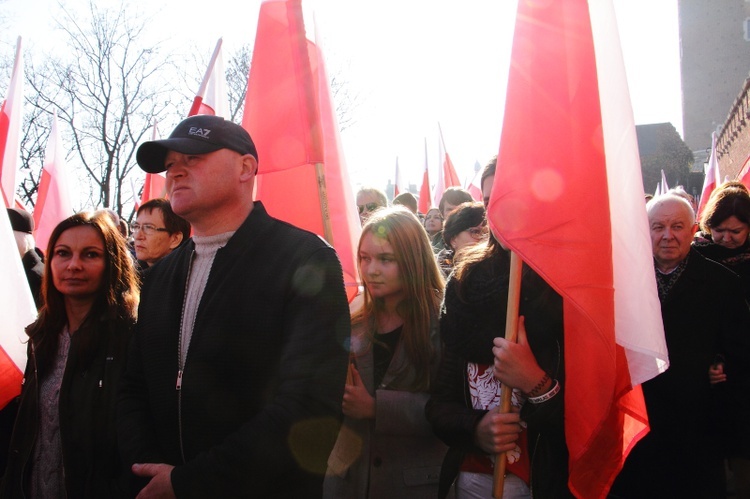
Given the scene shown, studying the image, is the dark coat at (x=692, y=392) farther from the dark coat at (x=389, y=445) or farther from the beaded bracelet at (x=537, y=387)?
the beaded bracelet at (x=537, y=387)

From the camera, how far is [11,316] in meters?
2.92

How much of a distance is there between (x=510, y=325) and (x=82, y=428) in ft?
5.59

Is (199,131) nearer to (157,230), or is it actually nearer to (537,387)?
(537,387)

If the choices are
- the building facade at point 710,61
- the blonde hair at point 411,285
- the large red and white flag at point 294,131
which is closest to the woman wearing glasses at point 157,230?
the large red and white flag at point 294,131

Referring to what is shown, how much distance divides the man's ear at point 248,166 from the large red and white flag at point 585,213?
866 mm

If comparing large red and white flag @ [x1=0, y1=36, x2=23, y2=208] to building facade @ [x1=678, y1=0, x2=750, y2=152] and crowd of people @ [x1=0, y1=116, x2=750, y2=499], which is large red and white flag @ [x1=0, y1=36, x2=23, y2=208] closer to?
crowd of people @ [x1=0, y1=116, x2=750, y2=499]

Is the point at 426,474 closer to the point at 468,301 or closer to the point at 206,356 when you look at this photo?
the point at 468,301

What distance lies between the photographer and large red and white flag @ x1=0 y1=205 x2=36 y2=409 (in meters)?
2.77

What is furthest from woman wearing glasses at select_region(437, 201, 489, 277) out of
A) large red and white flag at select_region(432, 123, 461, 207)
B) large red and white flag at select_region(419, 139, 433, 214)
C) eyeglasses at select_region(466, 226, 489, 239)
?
large red and white flag at select_region(419, 139, 433, 214)

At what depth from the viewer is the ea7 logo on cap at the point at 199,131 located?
2078mm

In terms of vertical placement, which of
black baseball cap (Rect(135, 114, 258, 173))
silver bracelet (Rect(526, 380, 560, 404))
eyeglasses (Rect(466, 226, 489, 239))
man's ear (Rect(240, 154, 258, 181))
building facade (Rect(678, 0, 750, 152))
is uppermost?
building facade (Rect(678, 0, 750, 152))

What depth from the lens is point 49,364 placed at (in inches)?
104

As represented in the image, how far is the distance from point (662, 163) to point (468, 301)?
163 ft

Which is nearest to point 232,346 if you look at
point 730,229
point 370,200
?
point 370,200
